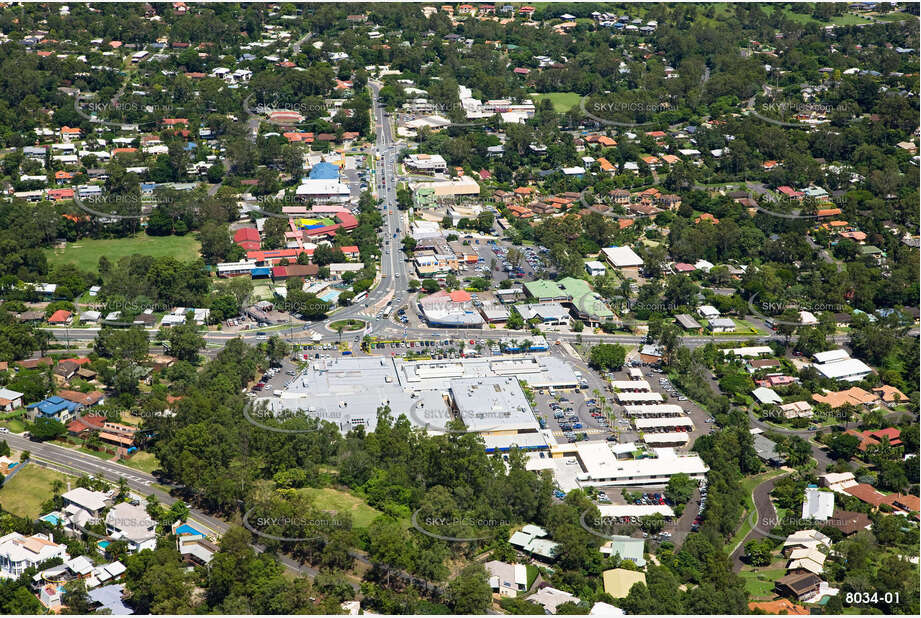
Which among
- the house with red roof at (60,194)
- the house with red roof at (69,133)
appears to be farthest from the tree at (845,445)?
the house with red roof at (69,133)

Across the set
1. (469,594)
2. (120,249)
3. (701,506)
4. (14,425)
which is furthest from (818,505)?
(120,249)

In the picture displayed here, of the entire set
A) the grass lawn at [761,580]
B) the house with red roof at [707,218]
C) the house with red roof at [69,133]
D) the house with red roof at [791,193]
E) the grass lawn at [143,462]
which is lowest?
the grass lawn at [761,580]

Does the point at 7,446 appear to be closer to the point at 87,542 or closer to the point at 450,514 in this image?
the point at 87,542

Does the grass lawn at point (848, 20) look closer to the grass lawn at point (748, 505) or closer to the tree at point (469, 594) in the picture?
the grass lawn at point (748, 505)

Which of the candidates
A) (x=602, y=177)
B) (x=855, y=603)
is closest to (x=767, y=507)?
(x=855, y=603)

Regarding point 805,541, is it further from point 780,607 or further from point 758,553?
point 780,607

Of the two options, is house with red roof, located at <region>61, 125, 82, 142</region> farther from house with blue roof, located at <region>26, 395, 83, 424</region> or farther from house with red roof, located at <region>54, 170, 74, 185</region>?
house with blue roof, located at <region>26, 395, 83, 424</region>
